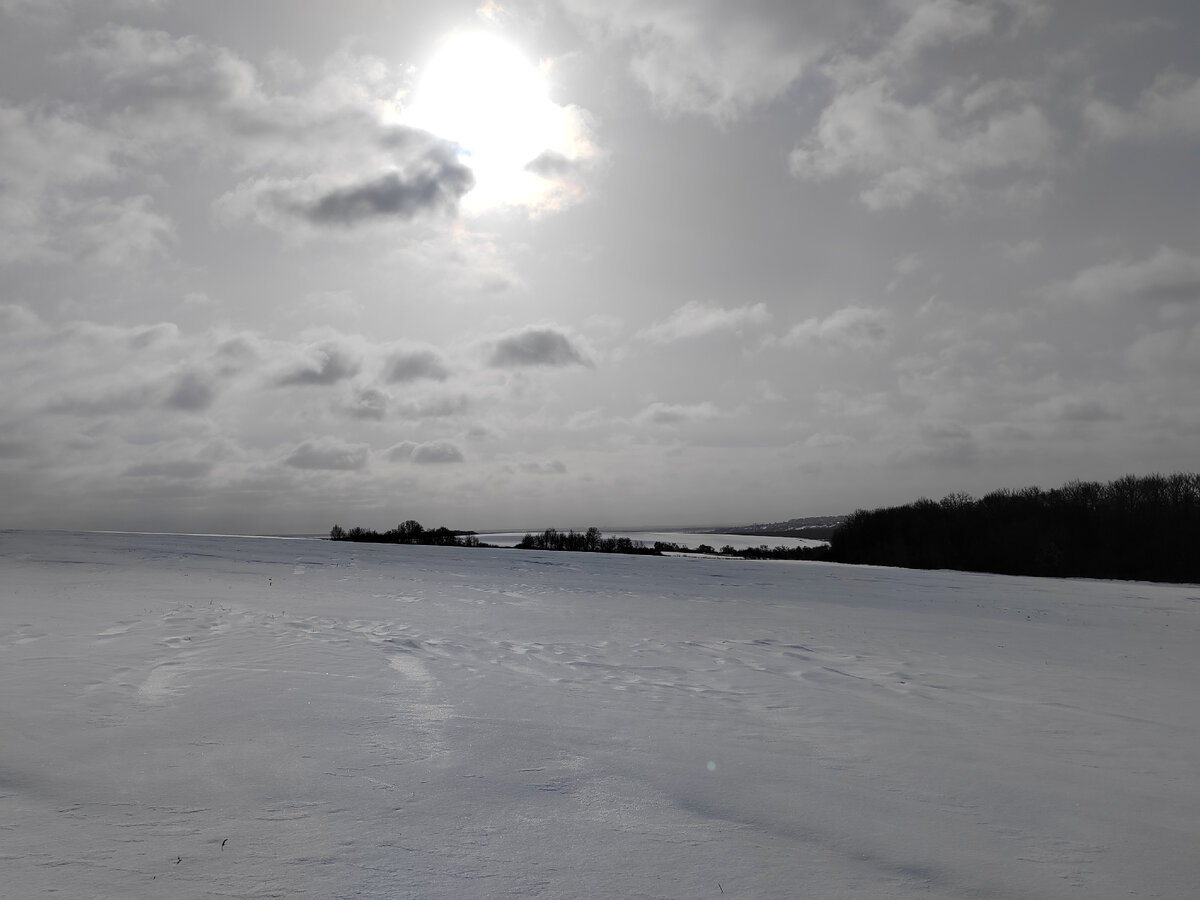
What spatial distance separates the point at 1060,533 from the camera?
59844 mm

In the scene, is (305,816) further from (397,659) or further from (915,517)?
(915,517)

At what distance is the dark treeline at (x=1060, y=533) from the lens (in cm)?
5472

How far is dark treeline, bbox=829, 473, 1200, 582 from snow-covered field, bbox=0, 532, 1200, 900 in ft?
168

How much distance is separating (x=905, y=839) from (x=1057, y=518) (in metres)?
69.9

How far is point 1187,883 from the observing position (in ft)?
14.0

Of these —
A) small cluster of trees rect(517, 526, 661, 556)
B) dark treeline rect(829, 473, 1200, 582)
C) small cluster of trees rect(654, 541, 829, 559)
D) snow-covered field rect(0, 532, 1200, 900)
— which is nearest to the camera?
snow-covered field rect(0, 532, 1200, 900)

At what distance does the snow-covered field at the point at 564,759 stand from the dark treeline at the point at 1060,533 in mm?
51190

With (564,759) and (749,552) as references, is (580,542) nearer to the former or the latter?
(749,552)

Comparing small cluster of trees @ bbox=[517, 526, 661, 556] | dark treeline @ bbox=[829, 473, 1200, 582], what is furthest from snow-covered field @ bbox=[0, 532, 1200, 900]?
small cluster of trees @ bbox=[517, 526, 661, 556]

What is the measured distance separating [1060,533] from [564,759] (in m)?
67.3

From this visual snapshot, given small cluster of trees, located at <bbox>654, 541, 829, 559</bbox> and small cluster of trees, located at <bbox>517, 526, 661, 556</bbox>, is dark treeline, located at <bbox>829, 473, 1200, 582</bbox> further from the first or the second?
small cluster of trees, located at <bbox>517, 526, 661, 556</bbox>

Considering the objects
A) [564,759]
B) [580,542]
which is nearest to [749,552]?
[580,542]

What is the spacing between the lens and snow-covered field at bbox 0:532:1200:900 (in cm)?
405

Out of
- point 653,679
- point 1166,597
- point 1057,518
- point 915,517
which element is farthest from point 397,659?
point 915,517
